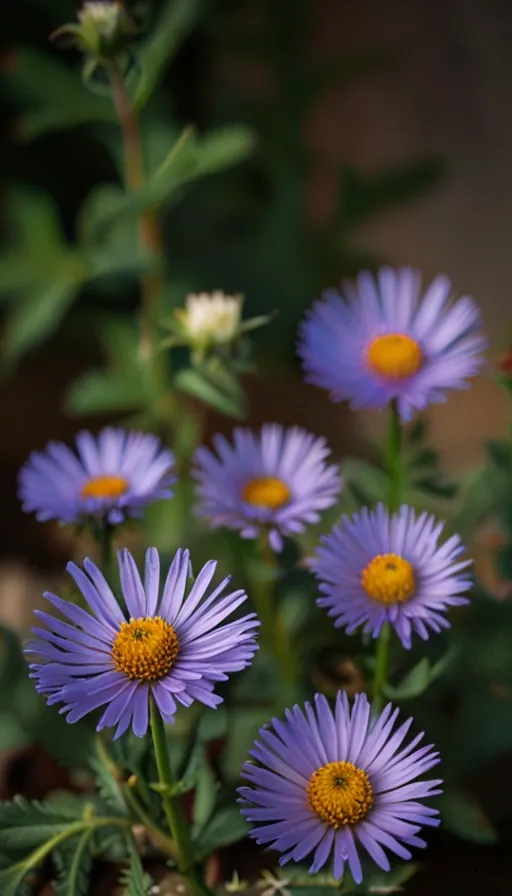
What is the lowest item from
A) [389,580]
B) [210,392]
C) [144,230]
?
[389,580]

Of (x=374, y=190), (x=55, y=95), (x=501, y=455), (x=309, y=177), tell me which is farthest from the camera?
(x=309, y=177)

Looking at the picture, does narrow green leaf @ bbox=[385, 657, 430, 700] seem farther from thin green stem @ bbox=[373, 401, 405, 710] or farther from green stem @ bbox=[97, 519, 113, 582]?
green stem @ bbox=[97, 519, 113, 582]

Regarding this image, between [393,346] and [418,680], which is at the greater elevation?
[393,346]

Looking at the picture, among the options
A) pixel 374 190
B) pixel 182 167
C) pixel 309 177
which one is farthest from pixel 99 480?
pixel 309 177

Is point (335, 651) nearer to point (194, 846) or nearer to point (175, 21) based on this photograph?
point (194, 846)

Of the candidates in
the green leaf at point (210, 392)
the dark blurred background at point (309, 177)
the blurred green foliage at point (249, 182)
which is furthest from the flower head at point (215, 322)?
the dark blurred background at point (309, 177)

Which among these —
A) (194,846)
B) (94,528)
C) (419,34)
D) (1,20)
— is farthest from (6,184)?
(194,846)

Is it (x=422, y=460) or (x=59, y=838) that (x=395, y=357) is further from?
(x=59, y=838)
